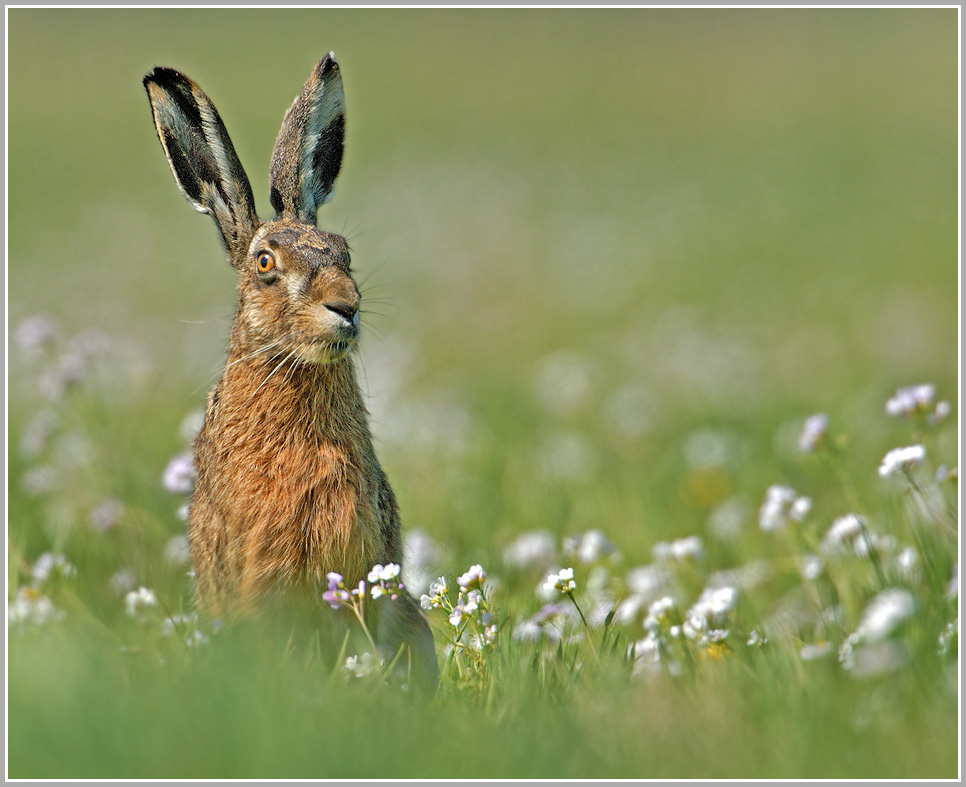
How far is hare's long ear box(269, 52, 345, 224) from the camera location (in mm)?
4938

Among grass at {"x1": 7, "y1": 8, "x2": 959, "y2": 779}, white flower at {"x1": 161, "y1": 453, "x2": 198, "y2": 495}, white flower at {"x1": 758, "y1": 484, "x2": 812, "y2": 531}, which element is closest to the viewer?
grass at {"x1": 7, "y1": 8, "x2": 959, "y2": 779}

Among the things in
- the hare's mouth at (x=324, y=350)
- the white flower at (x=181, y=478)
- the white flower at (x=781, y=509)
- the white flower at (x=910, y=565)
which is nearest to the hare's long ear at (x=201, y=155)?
the hare's mouth at (x=324, y=350)

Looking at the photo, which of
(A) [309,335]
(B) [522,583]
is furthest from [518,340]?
(A) [309,335]

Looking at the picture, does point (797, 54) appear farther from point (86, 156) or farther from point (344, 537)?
point (344, 537)

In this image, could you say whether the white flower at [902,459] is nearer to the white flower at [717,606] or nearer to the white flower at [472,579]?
the white flower at [717,606]

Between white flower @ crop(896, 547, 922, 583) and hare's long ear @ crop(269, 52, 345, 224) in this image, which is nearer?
white flower @ crop(896, 547, 922, 583)

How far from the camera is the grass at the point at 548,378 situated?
3.05 metres

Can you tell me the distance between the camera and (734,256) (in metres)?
16.2

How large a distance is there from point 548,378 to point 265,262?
4.63 meters

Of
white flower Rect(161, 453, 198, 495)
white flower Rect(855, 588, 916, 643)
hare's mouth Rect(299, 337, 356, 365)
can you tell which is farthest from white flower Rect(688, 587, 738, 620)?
white flower Rect(161, 453, 198, 495)

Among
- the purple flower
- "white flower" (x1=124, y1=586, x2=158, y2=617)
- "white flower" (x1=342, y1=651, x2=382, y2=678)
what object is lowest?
"white flower" (x1=342, y1=651, x2=382, y2=678)

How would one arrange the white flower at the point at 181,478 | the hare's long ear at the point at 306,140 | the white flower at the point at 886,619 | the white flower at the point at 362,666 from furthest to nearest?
1. the white flower at the point at 181,478
2. the hare's long ear at the point at 306,140
3. the white flower at the point at 362,666
4. the white flower at the point at 886,619

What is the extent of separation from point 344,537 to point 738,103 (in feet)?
78.1

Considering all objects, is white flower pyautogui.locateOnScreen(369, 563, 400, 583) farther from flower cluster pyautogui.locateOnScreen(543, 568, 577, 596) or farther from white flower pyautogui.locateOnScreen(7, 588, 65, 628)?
white flower pyautogui.locateOnScreen(7, 588, 65, 628)
